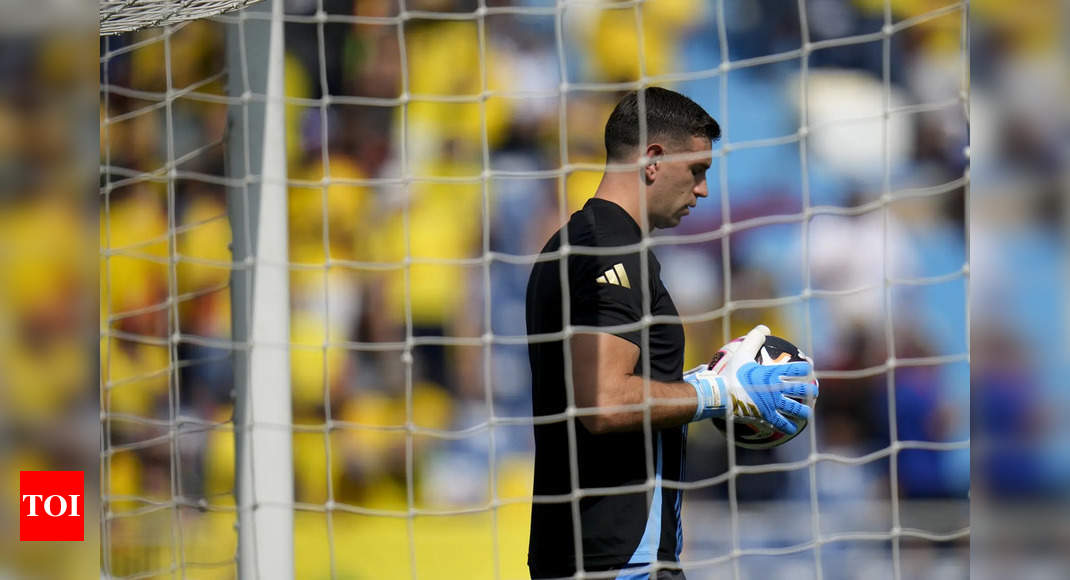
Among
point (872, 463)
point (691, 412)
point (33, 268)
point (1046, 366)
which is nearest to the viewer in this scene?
point (1046, 366)

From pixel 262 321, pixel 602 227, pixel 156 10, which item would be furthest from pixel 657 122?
pixel 156 10

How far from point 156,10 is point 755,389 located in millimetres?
1066

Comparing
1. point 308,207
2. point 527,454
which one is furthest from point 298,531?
point 308,207

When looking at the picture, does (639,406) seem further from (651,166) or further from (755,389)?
(651,166)

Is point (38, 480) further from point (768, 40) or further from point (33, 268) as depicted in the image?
point (768, 40)

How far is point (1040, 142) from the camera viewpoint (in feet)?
2.15

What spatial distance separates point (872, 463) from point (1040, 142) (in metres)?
1.95

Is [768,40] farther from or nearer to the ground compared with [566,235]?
farther from the ground

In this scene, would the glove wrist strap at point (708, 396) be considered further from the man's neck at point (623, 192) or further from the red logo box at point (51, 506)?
the red logo box at point (51, 506)

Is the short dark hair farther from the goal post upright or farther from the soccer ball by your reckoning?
the goal post upright

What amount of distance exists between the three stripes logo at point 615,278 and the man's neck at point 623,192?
0.13 metres

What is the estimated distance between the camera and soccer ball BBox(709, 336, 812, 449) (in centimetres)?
147

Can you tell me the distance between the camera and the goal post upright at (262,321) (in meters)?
1.44

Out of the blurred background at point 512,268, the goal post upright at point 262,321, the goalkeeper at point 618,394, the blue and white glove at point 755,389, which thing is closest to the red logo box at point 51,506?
the goal post upright at point 262,321
